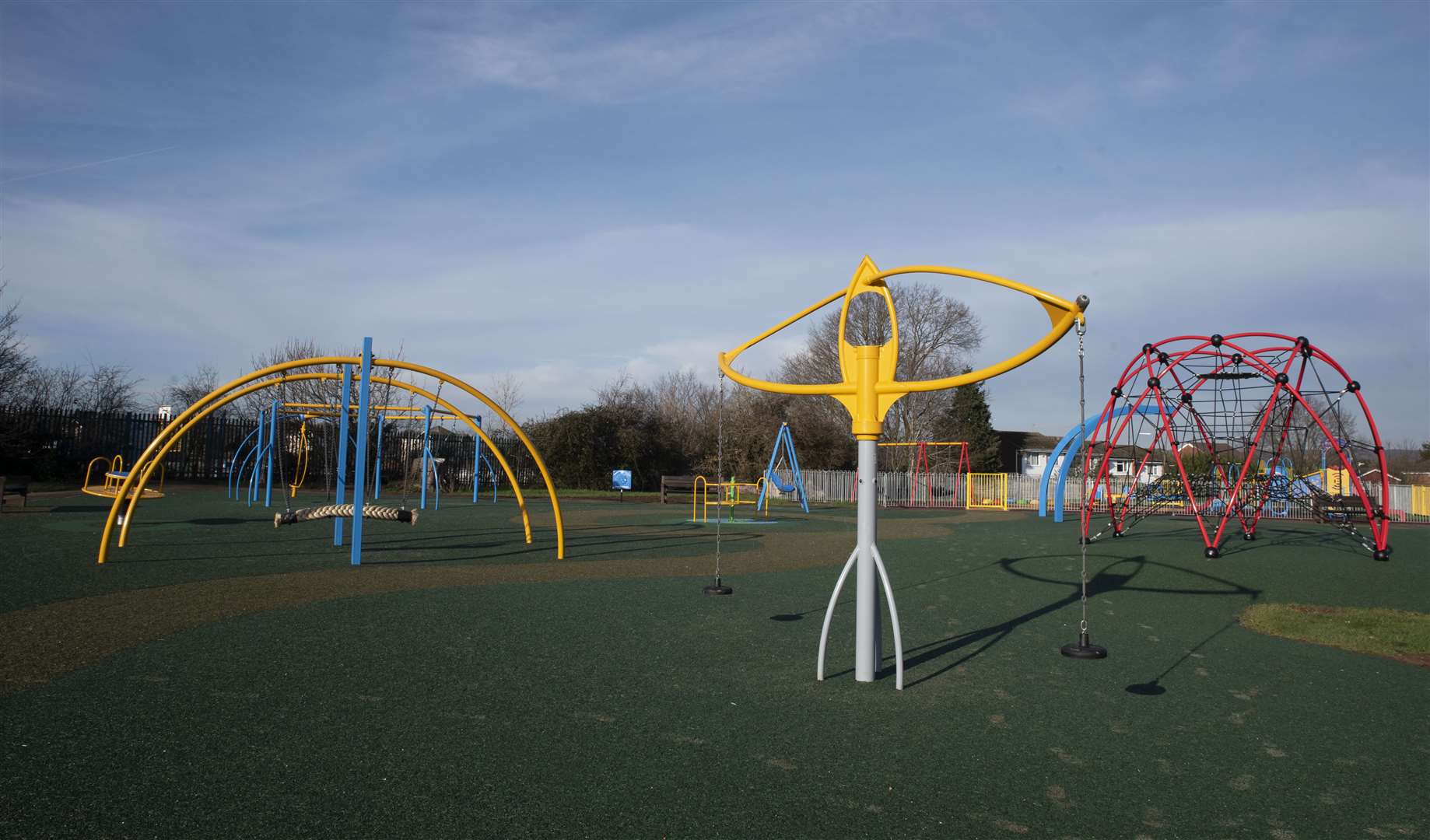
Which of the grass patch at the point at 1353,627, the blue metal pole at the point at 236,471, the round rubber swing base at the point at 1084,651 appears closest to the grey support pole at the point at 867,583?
the round rubber swing base at the point at 1084,651

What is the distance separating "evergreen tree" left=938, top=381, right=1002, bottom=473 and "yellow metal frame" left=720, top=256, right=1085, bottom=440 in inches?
1587

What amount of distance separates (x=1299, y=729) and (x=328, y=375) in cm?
1083

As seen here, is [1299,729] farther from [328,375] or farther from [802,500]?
[802,500]

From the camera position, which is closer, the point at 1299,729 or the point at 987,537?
the point at 1299,729

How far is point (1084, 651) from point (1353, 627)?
3387 millimetres

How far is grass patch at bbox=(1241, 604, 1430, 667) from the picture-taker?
7043mm

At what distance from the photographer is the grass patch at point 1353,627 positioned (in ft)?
23.1

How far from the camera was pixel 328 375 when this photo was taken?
11.6 m

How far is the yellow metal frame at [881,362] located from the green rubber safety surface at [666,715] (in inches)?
69.6

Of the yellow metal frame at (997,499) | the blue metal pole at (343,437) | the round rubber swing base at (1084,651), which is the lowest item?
the round rubber swing base at (1084,651)

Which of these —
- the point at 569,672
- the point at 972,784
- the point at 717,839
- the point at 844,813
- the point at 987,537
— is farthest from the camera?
the point at 987,537

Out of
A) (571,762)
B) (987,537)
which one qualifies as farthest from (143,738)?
(987,537)

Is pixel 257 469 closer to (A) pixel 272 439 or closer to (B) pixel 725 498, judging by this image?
(A) pixel 272 439

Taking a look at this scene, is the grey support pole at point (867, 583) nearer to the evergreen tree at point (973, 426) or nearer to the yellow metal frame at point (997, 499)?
the yellow metal frame at point (997, 499)
